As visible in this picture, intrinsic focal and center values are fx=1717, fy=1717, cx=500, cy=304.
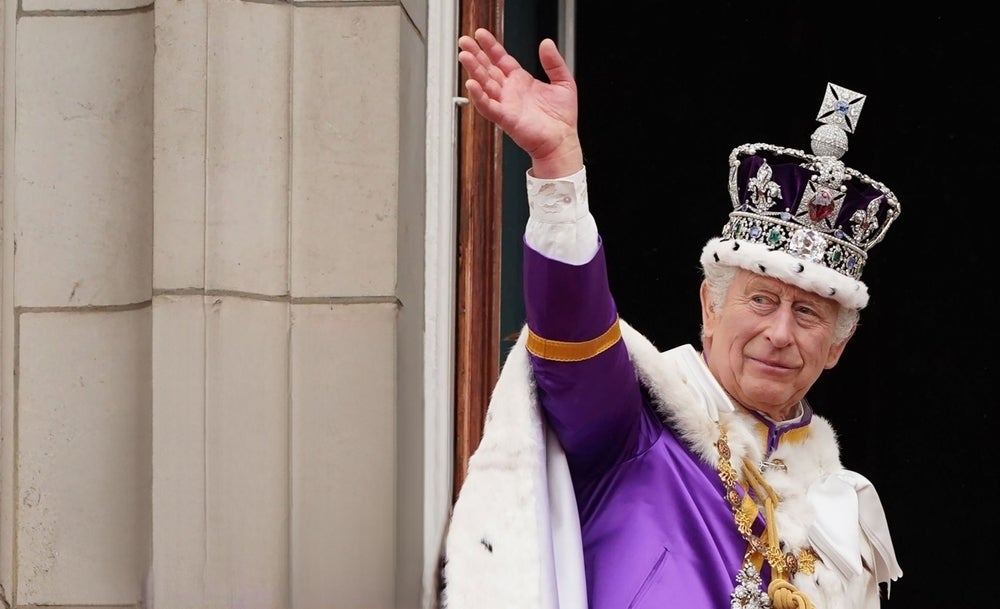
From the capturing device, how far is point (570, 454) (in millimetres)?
2941

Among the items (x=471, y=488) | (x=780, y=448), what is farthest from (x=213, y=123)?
(x=780, y=448)

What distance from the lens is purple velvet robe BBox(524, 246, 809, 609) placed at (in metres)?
2.75

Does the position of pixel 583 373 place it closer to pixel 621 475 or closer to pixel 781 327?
pixel 621 475

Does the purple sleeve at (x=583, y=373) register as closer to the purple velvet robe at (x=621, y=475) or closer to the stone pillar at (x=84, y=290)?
the purple velvet robe at (x=621, y=475)

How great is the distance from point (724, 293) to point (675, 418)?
293 mm

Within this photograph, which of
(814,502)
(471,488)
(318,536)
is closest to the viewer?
(471,488)

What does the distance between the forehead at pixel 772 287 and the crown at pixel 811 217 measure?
2 centimetres

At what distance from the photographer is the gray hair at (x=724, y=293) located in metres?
3.16

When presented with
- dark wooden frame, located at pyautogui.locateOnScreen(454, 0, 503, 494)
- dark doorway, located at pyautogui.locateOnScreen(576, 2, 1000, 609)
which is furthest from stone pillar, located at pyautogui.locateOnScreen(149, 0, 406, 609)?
dark doorway, located at pyautogui.locateOnScreen(576, 2, 1000, 609)

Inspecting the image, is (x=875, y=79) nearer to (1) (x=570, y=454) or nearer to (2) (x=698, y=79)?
(2) (x=698, y=79)

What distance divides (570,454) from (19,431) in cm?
125

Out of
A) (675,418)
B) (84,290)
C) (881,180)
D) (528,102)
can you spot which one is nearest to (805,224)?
(675,418)

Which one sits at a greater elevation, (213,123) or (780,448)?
(213,123)

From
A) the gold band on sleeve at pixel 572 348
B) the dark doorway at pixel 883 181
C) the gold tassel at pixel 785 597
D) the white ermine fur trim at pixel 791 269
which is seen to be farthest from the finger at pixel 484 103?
the dark doorway at pixel 883 181
